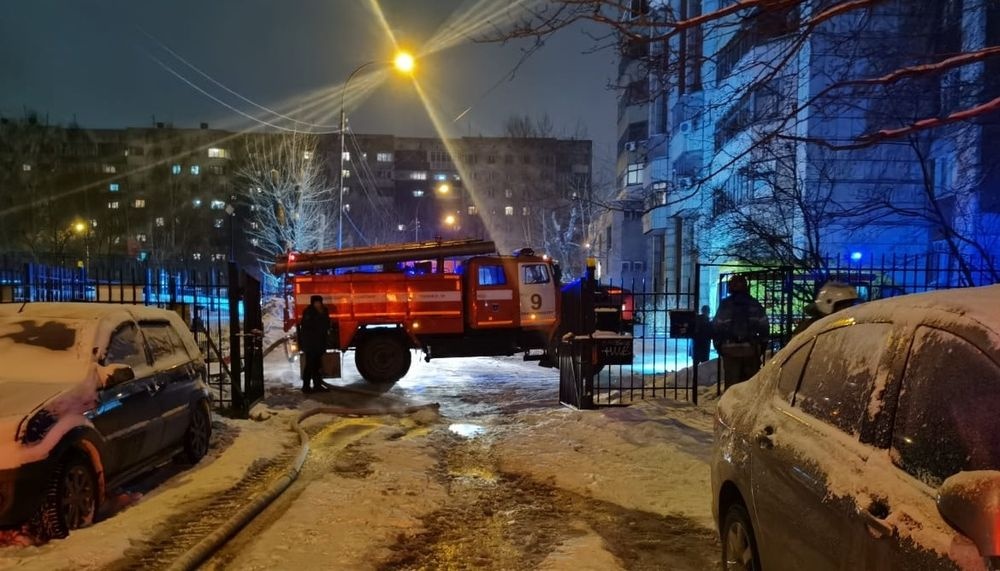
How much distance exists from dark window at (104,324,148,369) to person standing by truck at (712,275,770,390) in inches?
270

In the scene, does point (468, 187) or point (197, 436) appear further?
point (468, 187)

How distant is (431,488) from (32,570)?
2996mm

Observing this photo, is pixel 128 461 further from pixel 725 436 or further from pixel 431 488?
pixel 725 436

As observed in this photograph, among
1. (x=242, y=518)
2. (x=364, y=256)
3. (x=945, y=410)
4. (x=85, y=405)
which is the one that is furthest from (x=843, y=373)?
(x=364, y=256)

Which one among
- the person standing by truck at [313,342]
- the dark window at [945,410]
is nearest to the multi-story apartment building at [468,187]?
the person standing by truck at [313,342]

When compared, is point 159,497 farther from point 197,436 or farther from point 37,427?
point 37,427

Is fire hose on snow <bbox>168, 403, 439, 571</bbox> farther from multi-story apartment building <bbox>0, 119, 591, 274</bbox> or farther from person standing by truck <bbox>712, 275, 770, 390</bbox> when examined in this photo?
multi-story apartment building <bbox>0, 119, 591, 274</bbox>

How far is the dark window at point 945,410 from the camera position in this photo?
1.96 meters

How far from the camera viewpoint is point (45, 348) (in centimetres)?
526

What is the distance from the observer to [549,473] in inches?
255

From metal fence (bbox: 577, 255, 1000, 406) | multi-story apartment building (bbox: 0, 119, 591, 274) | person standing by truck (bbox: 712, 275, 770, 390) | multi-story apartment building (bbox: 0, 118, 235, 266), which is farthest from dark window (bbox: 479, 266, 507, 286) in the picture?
multi-story apartment building (bbox: 0, 119, 591, 274)

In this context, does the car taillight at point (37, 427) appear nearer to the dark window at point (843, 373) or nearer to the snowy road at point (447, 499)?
the snowy road at point (447, 499)

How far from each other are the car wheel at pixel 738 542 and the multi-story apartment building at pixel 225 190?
33.0 m

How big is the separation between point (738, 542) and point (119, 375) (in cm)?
451
